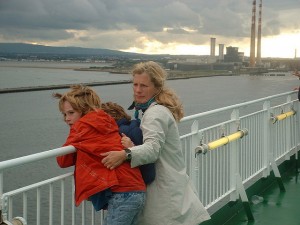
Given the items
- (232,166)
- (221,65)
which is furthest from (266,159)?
(221,65)

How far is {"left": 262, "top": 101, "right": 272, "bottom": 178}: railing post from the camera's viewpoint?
5355mm

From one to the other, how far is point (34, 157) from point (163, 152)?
1.96 feet

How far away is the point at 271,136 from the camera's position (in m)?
5.54

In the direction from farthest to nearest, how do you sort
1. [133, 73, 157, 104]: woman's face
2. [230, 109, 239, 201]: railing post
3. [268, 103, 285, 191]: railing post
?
[268, 103, 285, 191]: railing post → [230, 109, 239, 201]: railing post → [133, 73, 157, 104]: woman's face

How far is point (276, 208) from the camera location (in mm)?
4898

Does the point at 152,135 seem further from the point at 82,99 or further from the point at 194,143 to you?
the point at 194,143

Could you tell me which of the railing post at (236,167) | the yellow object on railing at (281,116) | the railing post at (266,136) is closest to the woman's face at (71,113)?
the railing post at (236,167)

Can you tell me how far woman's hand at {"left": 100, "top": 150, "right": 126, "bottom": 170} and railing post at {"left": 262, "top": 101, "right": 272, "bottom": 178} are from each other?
336 centimetres

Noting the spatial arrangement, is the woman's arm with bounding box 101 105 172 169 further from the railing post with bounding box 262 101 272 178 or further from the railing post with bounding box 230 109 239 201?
the railing post with bounding box 262 101 272 178

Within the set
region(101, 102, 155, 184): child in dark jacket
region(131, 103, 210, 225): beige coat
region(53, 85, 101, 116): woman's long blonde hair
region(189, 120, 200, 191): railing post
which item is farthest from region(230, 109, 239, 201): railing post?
region(53, 85, 101, 116): woman's long blonde hair

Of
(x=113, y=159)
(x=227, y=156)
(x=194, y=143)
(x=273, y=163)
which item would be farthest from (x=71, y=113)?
(x=273, y=163)

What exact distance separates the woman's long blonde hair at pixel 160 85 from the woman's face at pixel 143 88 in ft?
0.05

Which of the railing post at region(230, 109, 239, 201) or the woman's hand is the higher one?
the woman's hand

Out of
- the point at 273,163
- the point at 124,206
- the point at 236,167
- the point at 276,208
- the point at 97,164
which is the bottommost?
the point at 276,208
